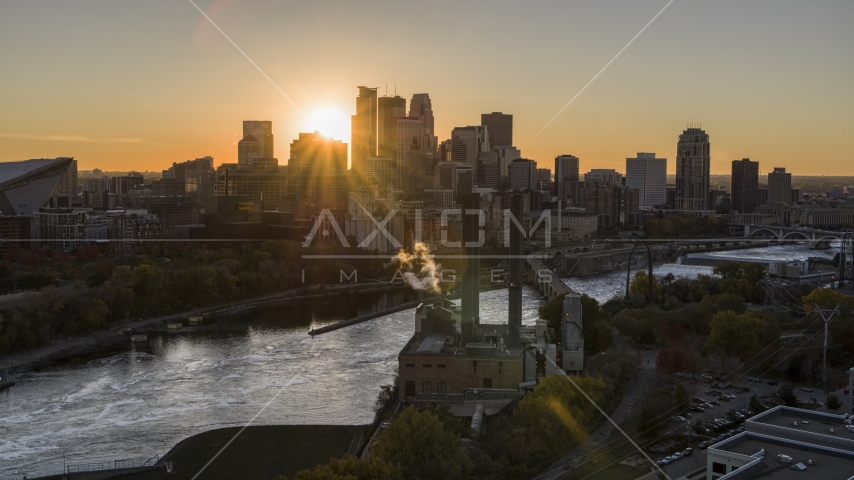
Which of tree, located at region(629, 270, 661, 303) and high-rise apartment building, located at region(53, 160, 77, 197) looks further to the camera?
high-rise apartment building, located at region(53, 160, 77, 197)

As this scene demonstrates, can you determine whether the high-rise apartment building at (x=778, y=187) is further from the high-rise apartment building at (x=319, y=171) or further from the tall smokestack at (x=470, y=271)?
the tall smokestack at (x=470, y=271)

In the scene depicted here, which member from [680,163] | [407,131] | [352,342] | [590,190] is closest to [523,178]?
[590,190]

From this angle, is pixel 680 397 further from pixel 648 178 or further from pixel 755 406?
pixel 648 178

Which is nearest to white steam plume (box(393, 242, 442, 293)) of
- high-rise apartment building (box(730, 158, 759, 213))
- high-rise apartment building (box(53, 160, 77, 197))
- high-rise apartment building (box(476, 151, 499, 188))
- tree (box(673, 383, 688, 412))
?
tree (box(673, 383, 688, 412))

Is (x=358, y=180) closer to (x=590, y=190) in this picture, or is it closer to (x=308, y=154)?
(x=308, y=154)

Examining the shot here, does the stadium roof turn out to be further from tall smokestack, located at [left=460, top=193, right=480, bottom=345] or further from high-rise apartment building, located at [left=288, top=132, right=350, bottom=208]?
tall smokestack, located at [left=460, top=193, right=480, bottom=345]
